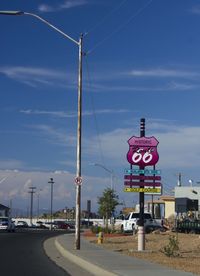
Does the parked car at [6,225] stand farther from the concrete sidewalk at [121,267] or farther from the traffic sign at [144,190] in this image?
the concrete sidewalk at [121,267]

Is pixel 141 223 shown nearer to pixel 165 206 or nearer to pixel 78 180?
pixel 78 180

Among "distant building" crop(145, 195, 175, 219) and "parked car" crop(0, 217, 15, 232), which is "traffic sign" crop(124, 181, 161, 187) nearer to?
"parked car" crop(0, 217, 15, 232)

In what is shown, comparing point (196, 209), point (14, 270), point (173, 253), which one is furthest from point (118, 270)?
point (196, 209)

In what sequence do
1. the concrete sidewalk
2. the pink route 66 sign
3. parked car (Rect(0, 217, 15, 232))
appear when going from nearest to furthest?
1. the concrete sidewalk
2. the pink route 66 sign
3. parked car (Rect(0, 217, 15, 232))

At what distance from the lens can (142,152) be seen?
26.9m

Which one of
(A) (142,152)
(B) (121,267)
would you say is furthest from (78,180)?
(B) (121,267)

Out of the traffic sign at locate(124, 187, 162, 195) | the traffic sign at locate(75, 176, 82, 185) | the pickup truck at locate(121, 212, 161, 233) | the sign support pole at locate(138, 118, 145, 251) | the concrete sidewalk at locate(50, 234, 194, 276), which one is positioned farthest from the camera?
the pickup truck at locate(121, 212, 161, 233)

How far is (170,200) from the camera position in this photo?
347ft

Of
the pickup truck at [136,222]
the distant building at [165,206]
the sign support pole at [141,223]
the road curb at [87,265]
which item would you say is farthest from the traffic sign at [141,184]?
the distant building at [165,206]

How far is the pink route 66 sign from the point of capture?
26.9 m

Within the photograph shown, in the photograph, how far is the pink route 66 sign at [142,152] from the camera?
88.1 feet

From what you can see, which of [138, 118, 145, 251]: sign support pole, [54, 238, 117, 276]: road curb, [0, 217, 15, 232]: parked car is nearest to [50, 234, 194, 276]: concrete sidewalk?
[54, 238, 117, 276]: road curb

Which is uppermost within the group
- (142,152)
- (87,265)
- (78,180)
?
(142,152)

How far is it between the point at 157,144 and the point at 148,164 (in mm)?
1066
